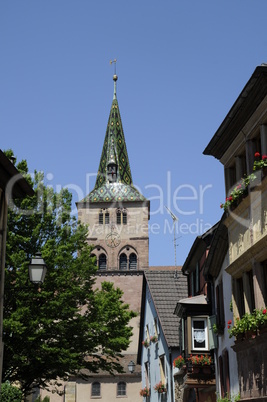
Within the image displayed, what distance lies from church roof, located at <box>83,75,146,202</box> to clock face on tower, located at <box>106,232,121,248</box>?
5.00m

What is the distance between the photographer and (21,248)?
1025 inches

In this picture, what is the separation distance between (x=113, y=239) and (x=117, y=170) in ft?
41.1

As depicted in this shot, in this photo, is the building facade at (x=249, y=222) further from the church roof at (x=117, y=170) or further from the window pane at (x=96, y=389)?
the church roof at (x=117, y=170)

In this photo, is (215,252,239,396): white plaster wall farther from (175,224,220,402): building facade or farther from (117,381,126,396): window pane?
(117,381,126,396): window pane

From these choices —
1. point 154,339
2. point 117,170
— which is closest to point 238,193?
point 154,339

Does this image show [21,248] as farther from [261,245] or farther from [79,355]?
[261,245]

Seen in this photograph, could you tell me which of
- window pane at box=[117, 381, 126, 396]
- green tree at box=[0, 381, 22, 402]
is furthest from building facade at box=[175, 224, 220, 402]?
window pane at box=[117, 381, 126, 396]

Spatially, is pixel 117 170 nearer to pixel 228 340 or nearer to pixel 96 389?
pixel 96 389

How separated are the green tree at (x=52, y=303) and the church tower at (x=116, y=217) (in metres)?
52.3

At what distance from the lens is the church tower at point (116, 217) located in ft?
266

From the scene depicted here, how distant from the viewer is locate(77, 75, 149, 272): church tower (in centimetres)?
8094

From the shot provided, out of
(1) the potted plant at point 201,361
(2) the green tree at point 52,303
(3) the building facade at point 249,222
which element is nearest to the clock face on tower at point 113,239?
(2) the green tree at point 52,303

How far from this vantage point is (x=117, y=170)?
299 ft

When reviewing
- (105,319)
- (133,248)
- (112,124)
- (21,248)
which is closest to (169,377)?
(105,319)
